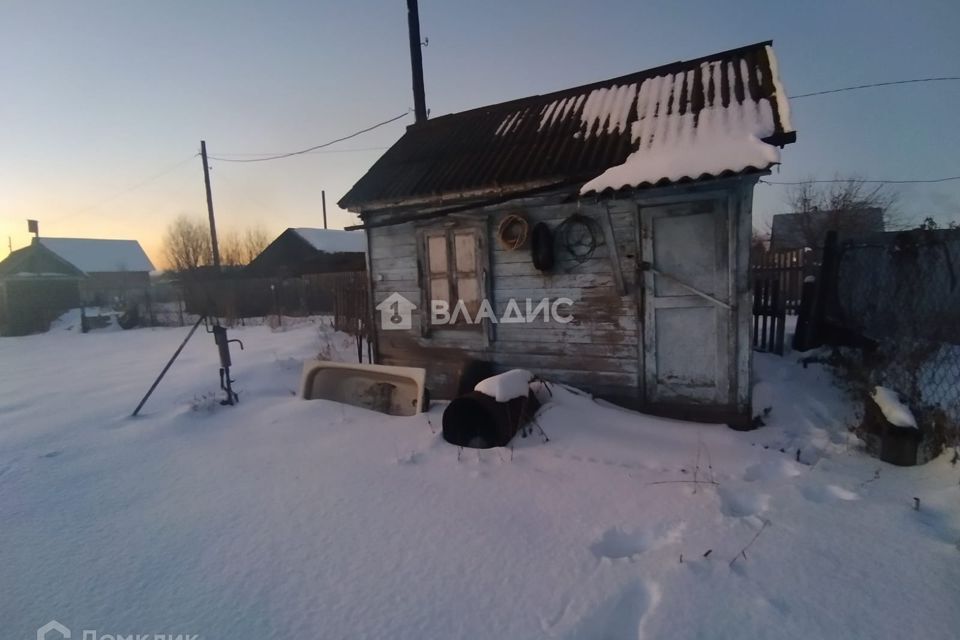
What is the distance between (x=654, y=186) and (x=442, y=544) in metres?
3.49

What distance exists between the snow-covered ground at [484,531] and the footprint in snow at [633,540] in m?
0.01

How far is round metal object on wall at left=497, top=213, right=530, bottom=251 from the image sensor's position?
539cm

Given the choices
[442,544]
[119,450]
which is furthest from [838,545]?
[119,450]

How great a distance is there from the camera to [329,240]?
25.1 meters

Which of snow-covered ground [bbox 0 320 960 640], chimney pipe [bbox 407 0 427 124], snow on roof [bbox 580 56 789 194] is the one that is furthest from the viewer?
chimney pipe [bbox 407 0 427 124]

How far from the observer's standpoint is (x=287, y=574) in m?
2.52

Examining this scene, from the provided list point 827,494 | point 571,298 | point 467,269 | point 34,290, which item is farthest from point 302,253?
point 827,494

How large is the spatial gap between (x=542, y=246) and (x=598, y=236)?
2.14 feet

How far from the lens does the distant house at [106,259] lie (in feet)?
133

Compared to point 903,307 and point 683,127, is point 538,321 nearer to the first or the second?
point 683,127

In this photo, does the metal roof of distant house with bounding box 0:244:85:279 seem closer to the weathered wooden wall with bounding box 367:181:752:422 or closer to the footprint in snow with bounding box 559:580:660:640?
the weathered wooden wall with bounding box 367:181:752:422

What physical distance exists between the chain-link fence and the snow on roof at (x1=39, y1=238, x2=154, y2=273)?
5401cm

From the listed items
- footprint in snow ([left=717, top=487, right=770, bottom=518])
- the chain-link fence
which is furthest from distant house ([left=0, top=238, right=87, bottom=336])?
the chain-link fence

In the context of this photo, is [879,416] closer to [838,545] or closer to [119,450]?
[838,545]
